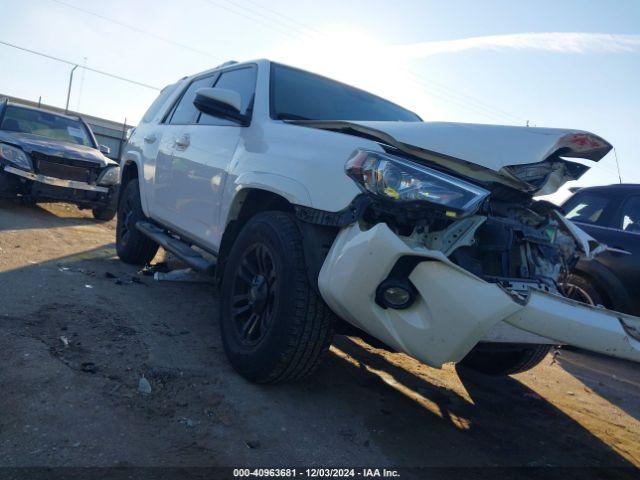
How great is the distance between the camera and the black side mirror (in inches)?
123

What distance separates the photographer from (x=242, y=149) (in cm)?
330

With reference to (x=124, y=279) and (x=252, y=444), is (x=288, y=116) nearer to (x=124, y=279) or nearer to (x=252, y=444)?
(x=252, y=444)

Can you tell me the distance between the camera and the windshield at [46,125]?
28.9 ft

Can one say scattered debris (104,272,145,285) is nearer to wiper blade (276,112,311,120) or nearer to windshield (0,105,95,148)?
wiper blade (276,112,311,120)

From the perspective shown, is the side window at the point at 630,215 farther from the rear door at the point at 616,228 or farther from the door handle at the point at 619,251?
the door handle at the point at 619,251

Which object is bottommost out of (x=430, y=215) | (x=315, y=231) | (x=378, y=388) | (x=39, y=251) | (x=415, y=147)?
(x=39, y=251)

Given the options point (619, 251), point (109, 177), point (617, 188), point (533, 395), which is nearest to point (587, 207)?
point (617, 188)

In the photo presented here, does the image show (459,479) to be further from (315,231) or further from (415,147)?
(415,147)

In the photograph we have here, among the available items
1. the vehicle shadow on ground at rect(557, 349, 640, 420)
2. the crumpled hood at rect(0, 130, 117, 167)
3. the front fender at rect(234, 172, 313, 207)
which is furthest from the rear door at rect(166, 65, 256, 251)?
the crumpled hood at rect(0, 130, 117, 167)

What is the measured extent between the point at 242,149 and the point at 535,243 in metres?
1.77

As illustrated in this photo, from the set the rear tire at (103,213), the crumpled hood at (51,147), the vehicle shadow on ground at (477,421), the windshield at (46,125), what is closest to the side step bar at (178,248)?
the vehicle shadow on ground at (477,421)

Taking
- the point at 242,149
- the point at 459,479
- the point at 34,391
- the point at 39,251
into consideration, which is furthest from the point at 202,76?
the point at 459,479

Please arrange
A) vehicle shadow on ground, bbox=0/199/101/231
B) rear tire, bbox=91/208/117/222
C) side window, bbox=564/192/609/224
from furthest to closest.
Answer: rear tire, bbox=91/208/117/222, vehicle shadow on ground, bbox=0/199/101/231, side window, bbox=564/192/609/224

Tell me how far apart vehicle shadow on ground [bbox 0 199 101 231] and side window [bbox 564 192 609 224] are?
663cm
